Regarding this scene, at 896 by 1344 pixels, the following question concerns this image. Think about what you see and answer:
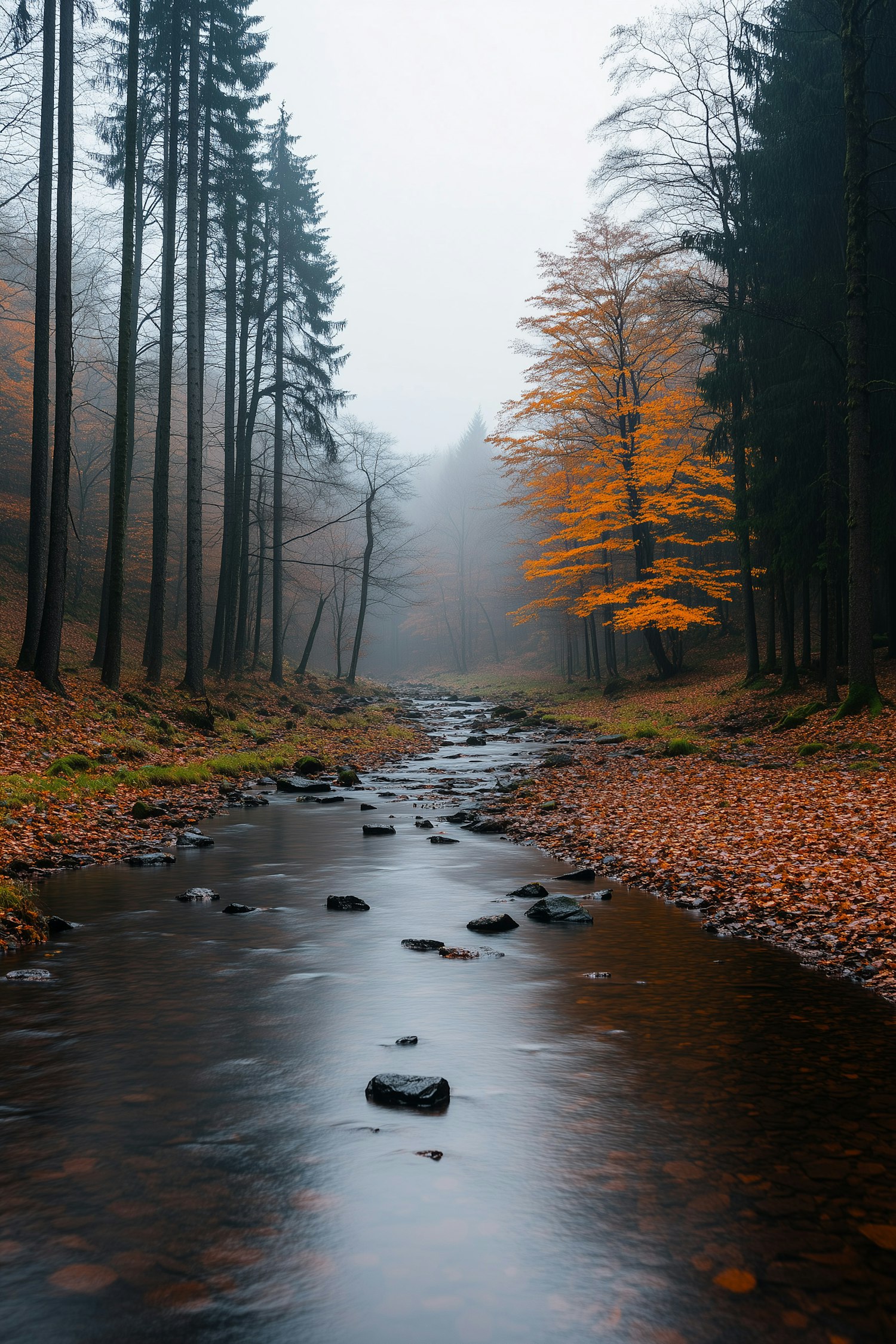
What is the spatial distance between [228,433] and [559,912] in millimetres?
20086

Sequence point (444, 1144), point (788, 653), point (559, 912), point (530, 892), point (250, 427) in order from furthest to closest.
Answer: point (250, 427) < point (788, 653) < point (530, 892) < point (559, 912) < point (444, 1144)

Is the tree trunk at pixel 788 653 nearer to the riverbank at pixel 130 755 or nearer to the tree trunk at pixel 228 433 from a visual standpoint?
the riverbank at pixel 130 755

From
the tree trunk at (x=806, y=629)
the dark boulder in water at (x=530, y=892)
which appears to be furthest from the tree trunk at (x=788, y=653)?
the dark boulder in water at (x=530, y=892)

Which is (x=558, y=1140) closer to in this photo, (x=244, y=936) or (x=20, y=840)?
(x=244, y=936)

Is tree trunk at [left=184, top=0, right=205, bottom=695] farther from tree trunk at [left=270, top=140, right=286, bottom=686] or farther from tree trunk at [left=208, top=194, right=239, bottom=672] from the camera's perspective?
tree trunk at [left=270, top=140, right=286, bottom=686]

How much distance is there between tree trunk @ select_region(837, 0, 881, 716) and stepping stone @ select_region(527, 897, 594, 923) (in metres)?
8.57

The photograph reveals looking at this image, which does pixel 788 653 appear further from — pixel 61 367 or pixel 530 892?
pixel 61 367

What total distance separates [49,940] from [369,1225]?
13.3 ft

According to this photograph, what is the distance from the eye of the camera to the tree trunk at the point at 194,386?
1922cm

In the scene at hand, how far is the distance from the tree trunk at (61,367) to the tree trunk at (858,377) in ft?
41.8

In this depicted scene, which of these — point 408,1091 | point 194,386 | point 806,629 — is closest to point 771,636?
point 806,629

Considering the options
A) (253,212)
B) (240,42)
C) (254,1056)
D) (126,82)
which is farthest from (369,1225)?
(253,212)

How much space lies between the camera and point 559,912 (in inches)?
277

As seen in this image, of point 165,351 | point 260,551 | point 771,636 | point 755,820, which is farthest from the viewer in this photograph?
point 260,551
